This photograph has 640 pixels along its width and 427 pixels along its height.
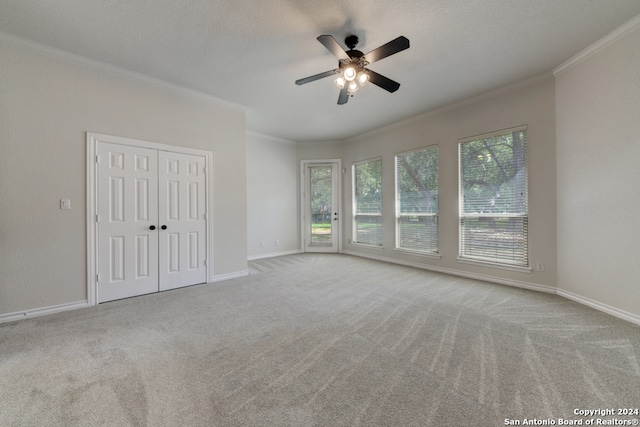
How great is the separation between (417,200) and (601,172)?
2.53 meters

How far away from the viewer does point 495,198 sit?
3936mm

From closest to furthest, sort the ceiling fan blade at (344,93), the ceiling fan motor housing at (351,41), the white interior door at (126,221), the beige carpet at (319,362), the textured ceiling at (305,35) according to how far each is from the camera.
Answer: the beige carpet at (319,362), the textured ceiling at (305,35), the ceiling fan motor housing at (351,41), the ceiling fan blade at (344,93), the white interior door at (126,221)

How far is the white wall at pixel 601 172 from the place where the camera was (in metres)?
2.56

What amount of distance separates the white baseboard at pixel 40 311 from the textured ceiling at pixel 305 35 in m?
2.90

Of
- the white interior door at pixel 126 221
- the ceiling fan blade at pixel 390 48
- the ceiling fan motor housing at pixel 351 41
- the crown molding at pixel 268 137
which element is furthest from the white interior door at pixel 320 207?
the ceiling fan blade at pixel 390 48

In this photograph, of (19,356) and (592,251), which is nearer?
(19,356)

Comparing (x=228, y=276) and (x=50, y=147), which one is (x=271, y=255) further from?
(x=50, y=147)

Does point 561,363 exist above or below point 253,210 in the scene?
below

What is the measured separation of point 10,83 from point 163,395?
356 centimetres

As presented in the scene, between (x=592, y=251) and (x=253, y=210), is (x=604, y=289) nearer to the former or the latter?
(x=592, y=251)

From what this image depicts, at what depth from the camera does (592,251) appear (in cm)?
296

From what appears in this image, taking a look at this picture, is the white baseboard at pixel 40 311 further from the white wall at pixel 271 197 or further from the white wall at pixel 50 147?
the white wall at pixel 271 197

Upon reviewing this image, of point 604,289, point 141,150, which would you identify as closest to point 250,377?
point 141,150

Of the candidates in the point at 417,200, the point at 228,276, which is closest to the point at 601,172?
the point at 417,200
